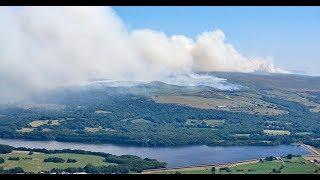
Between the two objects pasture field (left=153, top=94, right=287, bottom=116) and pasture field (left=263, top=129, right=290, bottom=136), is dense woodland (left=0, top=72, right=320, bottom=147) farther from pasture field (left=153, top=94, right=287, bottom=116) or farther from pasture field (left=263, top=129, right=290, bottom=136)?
pasture field (left=153, top=94, right=287, bottom=116)

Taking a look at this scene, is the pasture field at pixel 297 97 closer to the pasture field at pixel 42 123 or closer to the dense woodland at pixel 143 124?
the dense woodland at pixel 143 124

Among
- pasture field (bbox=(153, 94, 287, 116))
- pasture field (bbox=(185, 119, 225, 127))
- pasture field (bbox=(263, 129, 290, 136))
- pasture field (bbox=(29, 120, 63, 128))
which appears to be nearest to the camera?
pasture field (bbox=(29, 120, 63, 128))

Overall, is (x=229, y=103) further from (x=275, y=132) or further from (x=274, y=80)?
(x=275, y=132)

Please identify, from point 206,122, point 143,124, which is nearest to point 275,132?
point 206,122

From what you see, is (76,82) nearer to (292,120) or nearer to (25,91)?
(25,91)

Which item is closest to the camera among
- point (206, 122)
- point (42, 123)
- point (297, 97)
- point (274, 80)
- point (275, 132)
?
point (42, 123)

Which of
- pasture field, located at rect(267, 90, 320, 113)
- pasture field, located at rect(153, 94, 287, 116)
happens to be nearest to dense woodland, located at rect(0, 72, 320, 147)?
pasture field, located at rect(267, 90, 320, 113)
